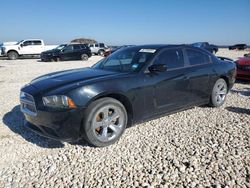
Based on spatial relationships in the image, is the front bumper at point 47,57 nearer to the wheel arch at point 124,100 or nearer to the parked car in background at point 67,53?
the parked car in background at point 67,53

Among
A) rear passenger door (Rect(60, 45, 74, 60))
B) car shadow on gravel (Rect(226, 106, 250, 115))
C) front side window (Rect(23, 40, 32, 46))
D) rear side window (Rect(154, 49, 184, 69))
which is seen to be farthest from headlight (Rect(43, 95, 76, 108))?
front side window (Rect(23, 40, 32, 46))

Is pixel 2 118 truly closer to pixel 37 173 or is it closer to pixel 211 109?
pixel 37 173

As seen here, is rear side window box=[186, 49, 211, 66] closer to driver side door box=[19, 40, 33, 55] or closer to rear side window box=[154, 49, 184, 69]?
rear side window box=[154, 49, 184, 69]

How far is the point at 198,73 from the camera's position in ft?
14.7

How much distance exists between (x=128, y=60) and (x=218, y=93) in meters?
2.41

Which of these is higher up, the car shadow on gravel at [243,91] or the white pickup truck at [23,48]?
the white pickup truck at [23,48]

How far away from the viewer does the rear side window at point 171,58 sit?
402 cm

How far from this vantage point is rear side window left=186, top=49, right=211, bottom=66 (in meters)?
4.50

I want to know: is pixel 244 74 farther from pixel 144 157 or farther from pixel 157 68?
pixel 144 157

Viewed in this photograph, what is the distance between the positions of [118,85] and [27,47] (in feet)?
68.8

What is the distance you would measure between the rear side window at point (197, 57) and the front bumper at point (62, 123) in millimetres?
2691

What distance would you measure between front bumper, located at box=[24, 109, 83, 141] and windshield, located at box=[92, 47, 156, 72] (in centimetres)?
136

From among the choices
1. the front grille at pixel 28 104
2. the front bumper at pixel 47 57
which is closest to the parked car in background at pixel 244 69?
the front grille at pixel 28 104

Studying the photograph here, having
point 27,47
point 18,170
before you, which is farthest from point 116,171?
point 27,47
